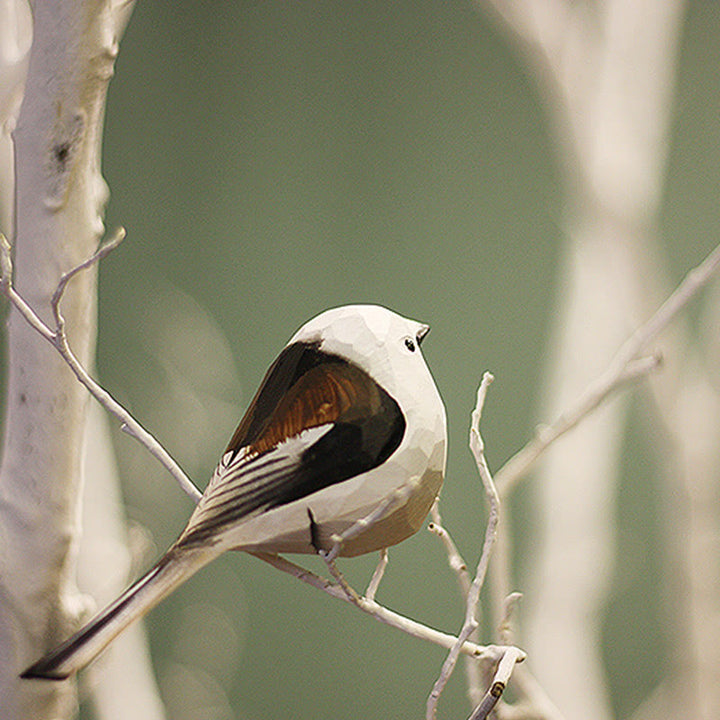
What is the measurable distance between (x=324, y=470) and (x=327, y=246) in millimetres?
1301

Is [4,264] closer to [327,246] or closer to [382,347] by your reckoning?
[382,347]

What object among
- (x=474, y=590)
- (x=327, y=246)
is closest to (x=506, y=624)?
(x=474, y=590)

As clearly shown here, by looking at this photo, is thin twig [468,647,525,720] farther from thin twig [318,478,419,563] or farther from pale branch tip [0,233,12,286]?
pale branch tip [0,233,12,286]

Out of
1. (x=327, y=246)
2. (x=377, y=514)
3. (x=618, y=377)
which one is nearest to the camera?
(x=377, y=514)

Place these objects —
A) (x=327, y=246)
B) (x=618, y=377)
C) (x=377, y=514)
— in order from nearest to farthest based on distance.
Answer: (x=377, y=514)
(x=618, y=377)
(x=327, y=246)

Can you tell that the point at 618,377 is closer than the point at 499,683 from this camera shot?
No

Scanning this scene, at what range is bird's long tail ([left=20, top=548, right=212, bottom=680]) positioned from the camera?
25 centimetres

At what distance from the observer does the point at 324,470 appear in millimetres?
247

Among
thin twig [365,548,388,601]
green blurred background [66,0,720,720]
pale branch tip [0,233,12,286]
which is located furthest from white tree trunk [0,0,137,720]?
green blurred background [66,0,720,720]

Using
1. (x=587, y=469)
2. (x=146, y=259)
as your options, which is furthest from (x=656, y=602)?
(x=146, y=259)

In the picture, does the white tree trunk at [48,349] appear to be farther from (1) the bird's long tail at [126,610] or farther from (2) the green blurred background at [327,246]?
(2) the green blurred background at [327,246]

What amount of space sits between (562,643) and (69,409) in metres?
0.64

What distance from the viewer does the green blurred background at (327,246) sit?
1.38 meters

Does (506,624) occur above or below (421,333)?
below
